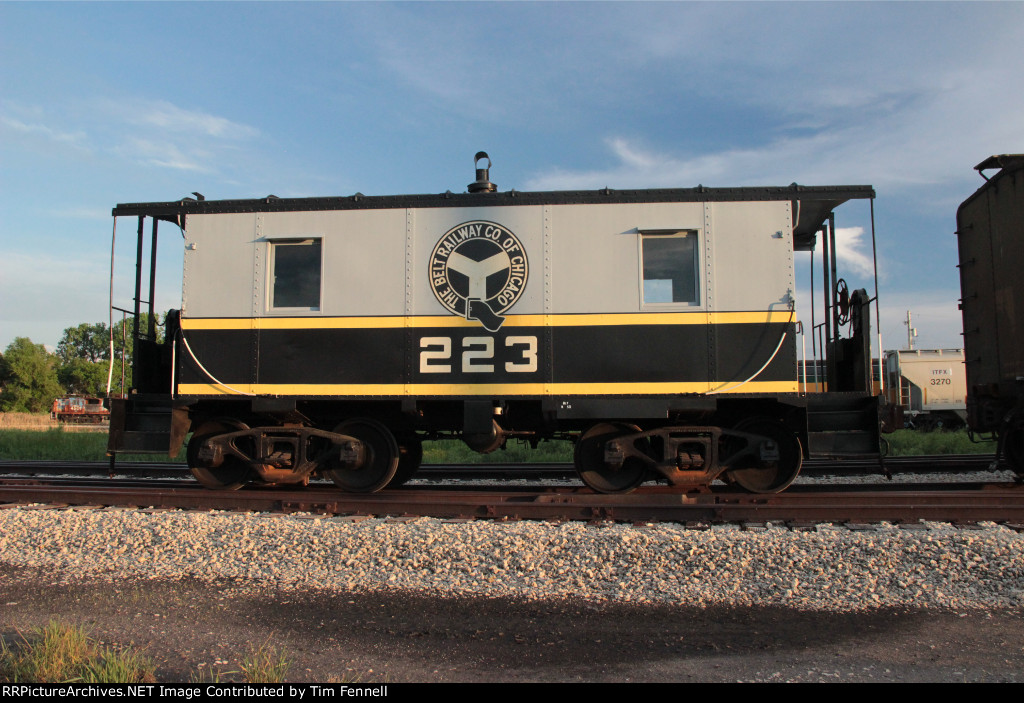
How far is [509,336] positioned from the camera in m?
7.24

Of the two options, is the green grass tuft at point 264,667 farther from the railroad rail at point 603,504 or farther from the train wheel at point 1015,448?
the train wheel at point 1015,448

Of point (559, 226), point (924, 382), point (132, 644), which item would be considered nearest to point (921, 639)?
point (132, 644)

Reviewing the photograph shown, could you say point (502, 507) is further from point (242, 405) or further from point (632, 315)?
point (242, 405)

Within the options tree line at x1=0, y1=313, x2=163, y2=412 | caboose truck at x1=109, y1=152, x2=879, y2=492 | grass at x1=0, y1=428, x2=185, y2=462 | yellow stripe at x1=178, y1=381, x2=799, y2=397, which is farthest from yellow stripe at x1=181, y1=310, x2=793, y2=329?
tree line at x1=0, y1=313, x2=163, y2=412

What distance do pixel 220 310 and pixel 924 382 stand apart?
26.3m

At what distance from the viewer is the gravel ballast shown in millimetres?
4594

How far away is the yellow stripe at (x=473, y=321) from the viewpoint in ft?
23.3

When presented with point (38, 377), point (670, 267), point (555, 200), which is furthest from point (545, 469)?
point (38, 377)

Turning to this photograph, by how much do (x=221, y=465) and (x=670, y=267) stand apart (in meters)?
5.87

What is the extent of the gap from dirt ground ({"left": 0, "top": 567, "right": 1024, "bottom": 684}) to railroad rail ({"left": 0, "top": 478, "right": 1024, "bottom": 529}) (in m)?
2.04

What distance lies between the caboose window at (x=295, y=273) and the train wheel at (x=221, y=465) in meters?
1.59

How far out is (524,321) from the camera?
7.23 m

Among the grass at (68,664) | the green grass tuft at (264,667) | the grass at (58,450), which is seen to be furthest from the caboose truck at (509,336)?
the grass at (58,450)

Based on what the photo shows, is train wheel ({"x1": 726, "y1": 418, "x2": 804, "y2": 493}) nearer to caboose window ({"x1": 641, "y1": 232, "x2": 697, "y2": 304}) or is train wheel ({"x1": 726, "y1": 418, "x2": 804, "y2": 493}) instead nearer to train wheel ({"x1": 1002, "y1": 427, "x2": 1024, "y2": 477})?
caboose window ({"x1": 641, "y1": 232, "x2": 697, "y2": 304})
